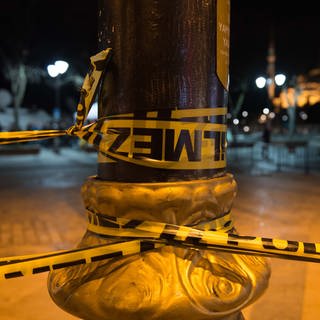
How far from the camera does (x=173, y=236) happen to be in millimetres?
1444

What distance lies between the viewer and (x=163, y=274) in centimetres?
143

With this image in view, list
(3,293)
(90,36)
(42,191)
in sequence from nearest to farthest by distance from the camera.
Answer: (3,293) < (42,191) < (90,36)

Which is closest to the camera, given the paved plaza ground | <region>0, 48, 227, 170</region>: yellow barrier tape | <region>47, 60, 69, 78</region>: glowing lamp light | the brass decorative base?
the brass decorative base

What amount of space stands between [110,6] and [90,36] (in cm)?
2791

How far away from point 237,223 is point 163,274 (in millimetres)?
6030

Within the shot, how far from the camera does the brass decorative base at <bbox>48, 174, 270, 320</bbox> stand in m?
1.40

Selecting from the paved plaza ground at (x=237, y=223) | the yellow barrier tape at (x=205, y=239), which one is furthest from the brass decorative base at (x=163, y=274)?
the paved plaza ground at (x=237, y=223)

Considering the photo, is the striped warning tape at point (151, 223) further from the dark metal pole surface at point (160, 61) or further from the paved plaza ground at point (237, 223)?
the paved plaza ground at point (237, 223)

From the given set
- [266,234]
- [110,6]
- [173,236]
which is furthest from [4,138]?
[266,234]

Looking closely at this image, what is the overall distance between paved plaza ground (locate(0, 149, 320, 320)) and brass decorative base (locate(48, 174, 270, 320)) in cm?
94

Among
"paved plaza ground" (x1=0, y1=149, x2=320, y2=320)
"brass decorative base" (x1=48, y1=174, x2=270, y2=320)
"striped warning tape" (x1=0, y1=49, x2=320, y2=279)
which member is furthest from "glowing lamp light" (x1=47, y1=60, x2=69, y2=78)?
"brass decorative base" (x1=48, y1=174, x2=270, y2=320)

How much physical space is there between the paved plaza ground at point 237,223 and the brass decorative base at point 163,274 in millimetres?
943

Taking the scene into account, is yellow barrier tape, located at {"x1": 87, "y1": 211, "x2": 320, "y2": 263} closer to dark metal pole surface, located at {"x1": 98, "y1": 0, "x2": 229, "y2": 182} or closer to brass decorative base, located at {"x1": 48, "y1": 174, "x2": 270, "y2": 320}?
brass decorative base, located at {"x1": 48, "y1": 174, "x2": 270, "y2": 320}

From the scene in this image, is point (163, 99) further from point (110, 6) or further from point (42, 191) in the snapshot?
point (42, 191)
